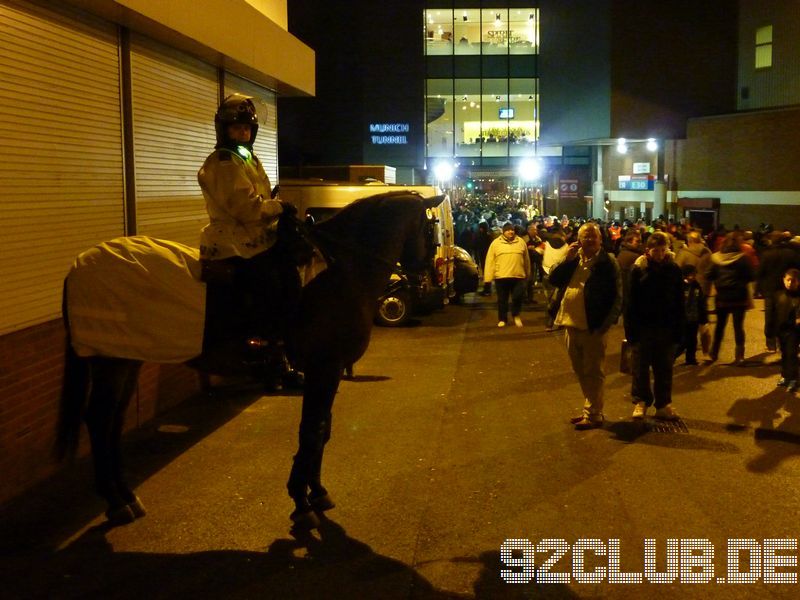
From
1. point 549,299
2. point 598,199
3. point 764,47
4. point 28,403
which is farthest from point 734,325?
point 598,199

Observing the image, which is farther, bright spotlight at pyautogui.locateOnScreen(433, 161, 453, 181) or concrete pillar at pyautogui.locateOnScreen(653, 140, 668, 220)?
bright spotlight at pyautogui.locateOnScreen(433, 161, 453, 181)

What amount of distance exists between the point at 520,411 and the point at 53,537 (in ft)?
17.0

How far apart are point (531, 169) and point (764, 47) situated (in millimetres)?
13563

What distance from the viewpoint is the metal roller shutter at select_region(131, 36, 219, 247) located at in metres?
8.60

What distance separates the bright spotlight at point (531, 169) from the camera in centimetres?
4278

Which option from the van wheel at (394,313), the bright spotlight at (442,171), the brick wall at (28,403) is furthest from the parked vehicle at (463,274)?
the bright spotlight at (442,171)

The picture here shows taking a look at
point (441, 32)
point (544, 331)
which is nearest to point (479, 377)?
point (544, 331)

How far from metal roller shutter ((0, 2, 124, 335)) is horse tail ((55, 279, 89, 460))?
748 mm

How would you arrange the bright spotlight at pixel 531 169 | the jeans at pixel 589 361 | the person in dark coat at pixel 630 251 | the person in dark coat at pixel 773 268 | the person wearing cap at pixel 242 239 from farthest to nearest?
the bright spotlight at pixel 531 169 < the person in dark coat at pixel 630 251 < the person in dark coat at pixel 773 268 < the jeans at pixel 589 361 < the person wearing cap at pixel 242 239

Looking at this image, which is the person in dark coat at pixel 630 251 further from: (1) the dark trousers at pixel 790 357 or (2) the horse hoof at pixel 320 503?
(2) the horse hoof at pixel 320 503

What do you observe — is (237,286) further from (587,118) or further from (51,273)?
(587,118)

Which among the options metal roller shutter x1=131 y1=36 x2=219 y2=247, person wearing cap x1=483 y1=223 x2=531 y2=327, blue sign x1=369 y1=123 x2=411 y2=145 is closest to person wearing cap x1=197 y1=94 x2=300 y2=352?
metal roller shutter x1=131 y1=36 x2=219 y2=247

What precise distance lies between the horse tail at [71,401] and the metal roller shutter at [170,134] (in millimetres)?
2925

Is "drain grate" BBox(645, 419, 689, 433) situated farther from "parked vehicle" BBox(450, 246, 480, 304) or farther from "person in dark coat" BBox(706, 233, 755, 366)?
"parked vehicle" BBox(450, 246, 480, 304)
